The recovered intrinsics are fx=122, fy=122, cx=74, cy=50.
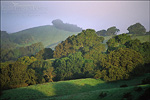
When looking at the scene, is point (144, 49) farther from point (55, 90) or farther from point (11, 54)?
point (11, 54)

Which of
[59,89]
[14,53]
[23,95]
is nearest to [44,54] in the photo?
[59,89]

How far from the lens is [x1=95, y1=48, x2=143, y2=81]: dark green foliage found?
116 feet

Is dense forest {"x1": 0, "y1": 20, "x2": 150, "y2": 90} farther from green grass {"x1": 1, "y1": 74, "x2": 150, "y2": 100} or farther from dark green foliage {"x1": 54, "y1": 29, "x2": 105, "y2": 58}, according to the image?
green grass {"x1": 1, "y1": 74, "x2": 150, "y2": 100}

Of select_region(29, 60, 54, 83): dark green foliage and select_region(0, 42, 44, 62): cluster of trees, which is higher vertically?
select_region(0, 42, 44, 62): cluster of trees

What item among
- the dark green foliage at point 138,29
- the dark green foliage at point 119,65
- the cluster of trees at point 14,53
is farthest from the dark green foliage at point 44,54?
the dark green foliage at point 138,29

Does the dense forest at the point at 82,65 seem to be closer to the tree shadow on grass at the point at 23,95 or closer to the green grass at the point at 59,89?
the green grass at the point at 59,89

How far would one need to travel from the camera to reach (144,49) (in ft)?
187

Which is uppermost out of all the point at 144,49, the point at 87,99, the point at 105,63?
the point at 144,49

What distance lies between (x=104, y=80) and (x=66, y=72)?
55.2ft

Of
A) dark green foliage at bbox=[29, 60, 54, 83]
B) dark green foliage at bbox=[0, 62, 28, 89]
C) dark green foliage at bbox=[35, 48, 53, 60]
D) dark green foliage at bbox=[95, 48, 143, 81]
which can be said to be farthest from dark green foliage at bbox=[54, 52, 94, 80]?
dark green foliage at bbox=[35, 48, 53, 60]

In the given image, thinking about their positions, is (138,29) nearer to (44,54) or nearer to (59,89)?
(44,54)

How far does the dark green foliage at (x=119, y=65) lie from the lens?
116ft

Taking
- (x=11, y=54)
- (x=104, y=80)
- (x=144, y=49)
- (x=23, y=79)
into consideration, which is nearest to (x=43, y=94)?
(x=23, y=79)

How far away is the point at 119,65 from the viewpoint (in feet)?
122
